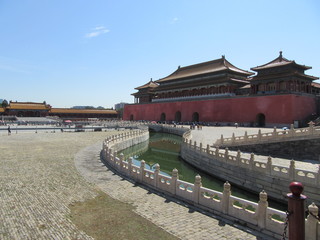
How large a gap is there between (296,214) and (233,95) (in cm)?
3816

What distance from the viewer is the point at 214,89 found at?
43.7m

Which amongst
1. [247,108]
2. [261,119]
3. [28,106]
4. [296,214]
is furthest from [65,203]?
[28,106]

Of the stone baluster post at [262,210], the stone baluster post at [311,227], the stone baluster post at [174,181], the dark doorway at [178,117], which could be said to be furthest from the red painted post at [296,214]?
the dark doorway at [178,117]

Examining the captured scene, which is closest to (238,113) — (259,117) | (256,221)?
(259,117)

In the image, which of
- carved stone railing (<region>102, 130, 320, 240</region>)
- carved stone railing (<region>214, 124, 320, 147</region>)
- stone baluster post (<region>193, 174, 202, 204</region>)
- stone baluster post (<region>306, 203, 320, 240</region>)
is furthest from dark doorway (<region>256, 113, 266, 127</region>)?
stone baluster post (<region>306, 203, 320, 240</region>)

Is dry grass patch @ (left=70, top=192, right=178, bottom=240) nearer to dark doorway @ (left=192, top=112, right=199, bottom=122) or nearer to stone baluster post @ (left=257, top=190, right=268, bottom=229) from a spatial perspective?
stone baluster post @ (left=257, top=190, right=268, bottom=229)

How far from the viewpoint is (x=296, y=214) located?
11.9ft

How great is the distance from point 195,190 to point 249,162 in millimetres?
5423

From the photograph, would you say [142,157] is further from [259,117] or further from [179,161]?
[259,117]

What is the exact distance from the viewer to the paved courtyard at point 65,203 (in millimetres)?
6204

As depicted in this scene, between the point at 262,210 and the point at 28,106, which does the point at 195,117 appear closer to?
the point at 262,210

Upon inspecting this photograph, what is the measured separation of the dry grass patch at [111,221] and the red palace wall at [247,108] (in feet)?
95.7

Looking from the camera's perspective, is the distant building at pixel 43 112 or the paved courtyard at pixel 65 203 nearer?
the paved courtyard at pixel 65 203

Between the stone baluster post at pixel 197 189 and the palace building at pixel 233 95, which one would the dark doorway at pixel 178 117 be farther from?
the stone baluster post at pixel 197 189
